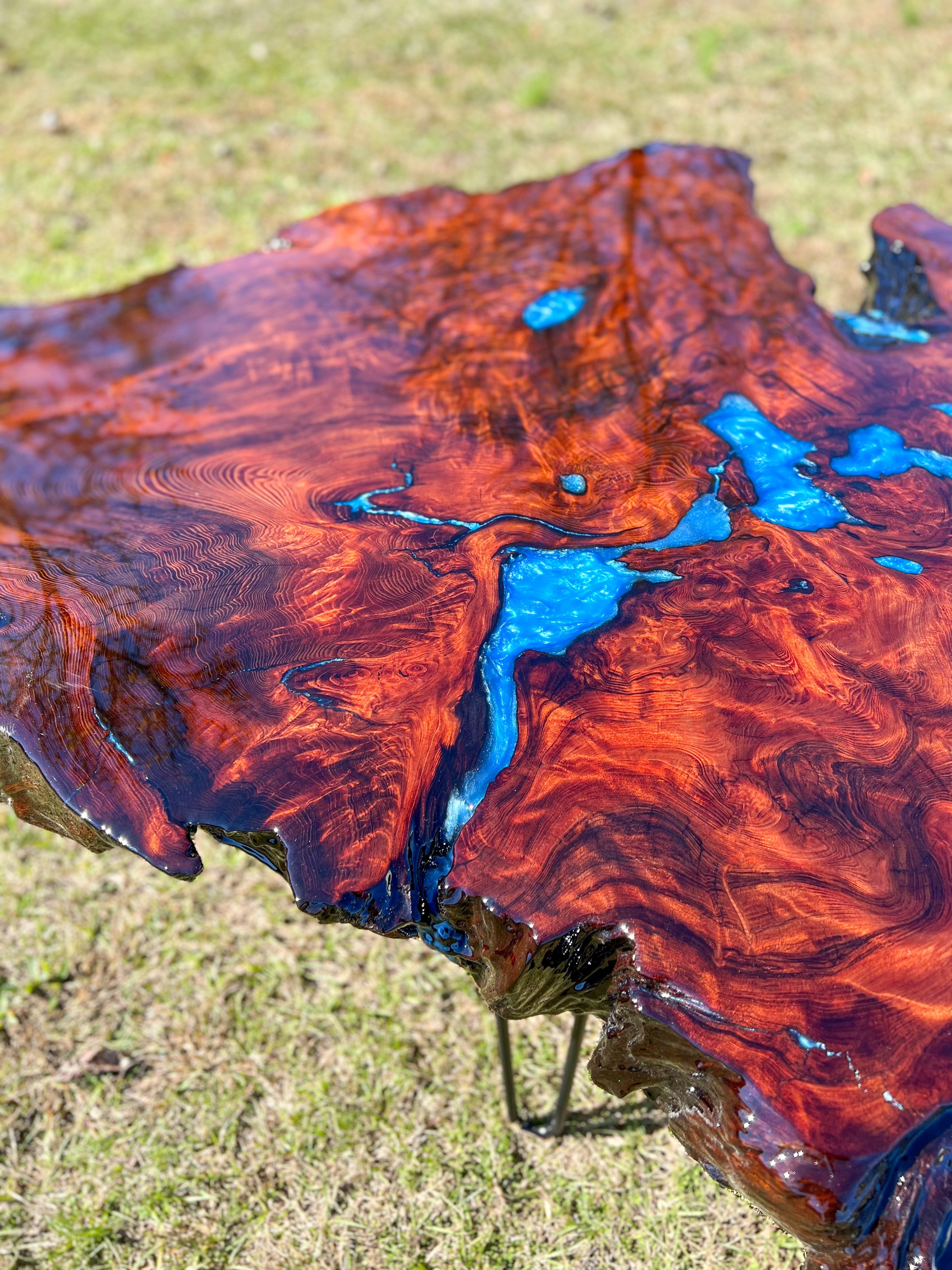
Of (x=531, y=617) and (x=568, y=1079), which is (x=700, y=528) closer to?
(x=531, y=617)

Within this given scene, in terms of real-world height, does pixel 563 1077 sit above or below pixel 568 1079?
below

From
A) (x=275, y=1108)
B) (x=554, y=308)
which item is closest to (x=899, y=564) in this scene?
(x=554, y=308)

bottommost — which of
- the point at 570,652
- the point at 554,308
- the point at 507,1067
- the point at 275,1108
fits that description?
the point at 275,1108

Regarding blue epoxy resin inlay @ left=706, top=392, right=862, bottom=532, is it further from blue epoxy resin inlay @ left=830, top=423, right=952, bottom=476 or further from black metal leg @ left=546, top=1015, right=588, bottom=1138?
black metal leg @ left=546, top=1015, right=588, bottom=1138

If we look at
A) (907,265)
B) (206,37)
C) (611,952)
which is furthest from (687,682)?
(206,37)

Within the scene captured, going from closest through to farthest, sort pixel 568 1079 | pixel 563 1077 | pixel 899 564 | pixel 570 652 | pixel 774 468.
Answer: pixel 570 652
pixel 899 564
pixel 774 468
pixel 568 1079
pixel 563 1077

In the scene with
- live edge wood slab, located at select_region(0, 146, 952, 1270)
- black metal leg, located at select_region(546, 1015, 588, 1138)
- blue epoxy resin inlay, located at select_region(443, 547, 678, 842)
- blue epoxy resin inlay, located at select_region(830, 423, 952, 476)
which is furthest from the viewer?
black metal leg, located at select_region(546, 1015, 588, 1138)

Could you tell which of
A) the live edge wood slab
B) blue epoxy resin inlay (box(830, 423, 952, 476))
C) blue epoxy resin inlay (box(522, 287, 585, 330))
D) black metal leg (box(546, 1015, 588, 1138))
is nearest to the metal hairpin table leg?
black metal leg (box(546, 1015, 588, 1138))
